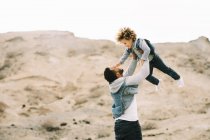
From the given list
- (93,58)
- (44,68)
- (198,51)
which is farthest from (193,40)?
(44,68)

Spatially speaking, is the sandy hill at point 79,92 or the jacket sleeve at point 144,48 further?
the sandy hill at point 79,92

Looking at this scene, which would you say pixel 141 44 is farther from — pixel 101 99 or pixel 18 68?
pixel 18 68

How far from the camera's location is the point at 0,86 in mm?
18031

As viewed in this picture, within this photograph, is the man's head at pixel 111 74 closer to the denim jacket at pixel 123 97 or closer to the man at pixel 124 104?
the man at pixel 124 104

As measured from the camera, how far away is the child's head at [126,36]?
16.3 feet

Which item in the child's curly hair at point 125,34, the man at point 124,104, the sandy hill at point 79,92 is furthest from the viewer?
the sandy hill at point 79,92

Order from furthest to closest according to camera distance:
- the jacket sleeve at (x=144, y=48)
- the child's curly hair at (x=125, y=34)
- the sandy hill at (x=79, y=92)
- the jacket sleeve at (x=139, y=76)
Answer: the sandy hill at (x=79, y=92)
the child's curly hair at (x=125, y=34)
the jacket sleeve at (x=144, y=48)
the jacket sleeve at (x=139, y=76)

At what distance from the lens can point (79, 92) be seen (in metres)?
17.5

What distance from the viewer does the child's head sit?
497cm

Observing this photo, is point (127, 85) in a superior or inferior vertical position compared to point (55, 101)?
superior

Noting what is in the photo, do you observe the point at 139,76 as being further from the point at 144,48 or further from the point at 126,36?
the point at 126,36

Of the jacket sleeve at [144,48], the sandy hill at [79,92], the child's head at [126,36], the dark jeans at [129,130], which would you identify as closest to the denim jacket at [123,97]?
the dark jeans at [129,130]

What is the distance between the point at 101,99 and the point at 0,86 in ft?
14.5

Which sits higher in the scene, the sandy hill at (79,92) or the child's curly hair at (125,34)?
the child's curly hair at (125,34)
